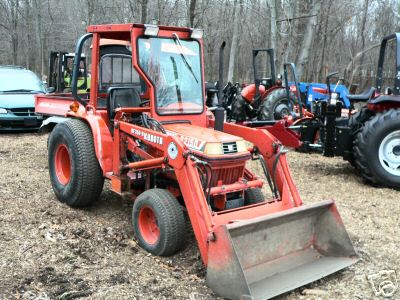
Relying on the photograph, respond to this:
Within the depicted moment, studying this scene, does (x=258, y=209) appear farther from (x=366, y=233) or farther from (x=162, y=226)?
(x=366, y=233)

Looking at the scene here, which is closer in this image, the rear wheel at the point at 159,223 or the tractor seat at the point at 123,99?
the rear wheel at the point at 159,223

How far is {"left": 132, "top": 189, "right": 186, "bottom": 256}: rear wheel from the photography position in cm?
425

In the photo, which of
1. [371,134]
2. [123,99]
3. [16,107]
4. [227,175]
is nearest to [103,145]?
[123,99]

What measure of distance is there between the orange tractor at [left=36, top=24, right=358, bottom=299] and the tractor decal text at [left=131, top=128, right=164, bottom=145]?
1 centimetres

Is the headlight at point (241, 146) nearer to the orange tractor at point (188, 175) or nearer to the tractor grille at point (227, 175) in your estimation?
the orange tractor at point (188, 175)

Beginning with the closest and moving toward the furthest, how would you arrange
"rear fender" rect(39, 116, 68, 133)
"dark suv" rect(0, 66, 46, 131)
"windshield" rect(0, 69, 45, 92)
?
"rear fender" rect(39, 116, 68, 133), "dark suv" rect(0, 66, 46, 131), "windshield" rect(0, 69, 45, 92)

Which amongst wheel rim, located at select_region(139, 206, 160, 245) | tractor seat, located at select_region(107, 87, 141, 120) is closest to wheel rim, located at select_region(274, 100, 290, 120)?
Answer: tractor seat, located at select_region(107, 87, 141, 120)

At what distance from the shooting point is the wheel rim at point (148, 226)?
4.53m

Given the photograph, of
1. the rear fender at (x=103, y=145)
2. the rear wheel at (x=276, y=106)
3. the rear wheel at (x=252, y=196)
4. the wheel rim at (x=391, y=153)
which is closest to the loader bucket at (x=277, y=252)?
the rear wheel at (x=252, y=196)

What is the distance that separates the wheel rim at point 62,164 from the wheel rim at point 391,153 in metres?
4.37

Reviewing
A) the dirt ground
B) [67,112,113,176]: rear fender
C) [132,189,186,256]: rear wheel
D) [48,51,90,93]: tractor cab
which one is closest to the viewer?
the dirt ground

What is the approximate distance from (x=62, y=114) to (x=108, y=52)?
2815 millimetres

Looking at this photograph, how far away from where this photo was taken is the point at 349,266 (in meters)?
4.23

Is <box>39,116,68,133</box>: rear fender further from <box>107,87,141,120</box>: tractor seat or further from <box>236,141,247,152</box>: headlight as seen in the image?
<box>236,141,247,152</box>: headlight
